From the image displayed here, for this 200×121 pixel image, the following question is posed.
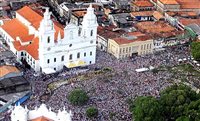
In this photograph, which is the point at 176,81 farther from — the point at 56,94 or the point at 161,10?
the point at 161,10

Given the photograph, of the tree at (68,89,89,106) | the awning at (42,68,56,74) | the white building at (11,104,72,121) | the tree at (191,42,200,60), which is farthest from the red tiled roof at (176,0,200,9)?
the white building at (11,104,72,121)

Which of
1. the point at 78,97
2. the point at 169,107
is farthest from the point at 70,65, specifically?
the point at 169,107

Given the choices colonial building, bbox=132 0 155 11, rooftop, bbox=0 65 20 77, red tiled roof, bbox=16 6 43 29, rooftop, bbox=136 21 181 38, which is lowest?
rooftop, bbox=0 65 20 77

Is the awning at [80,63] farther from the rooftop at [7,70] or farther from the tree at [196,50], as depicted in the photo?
the tree at [196,50]

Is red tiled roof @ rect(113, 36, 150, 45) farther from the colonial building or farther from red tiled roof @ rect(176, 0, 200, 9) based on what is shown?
red tiled roof @ rect(176, 0, 200, 9)

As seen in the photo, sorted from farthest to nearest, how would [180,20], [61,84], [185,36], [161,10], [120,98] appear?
[161,10], [180,20], [185,36], [61,84], [120,98]

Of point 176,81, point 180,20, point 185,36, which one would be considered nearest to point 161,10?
point 180,20

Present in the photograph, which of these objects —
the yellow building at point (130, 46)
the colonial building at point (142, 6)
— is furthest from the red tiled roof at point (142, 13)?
the yellow building at point (130, 46)
